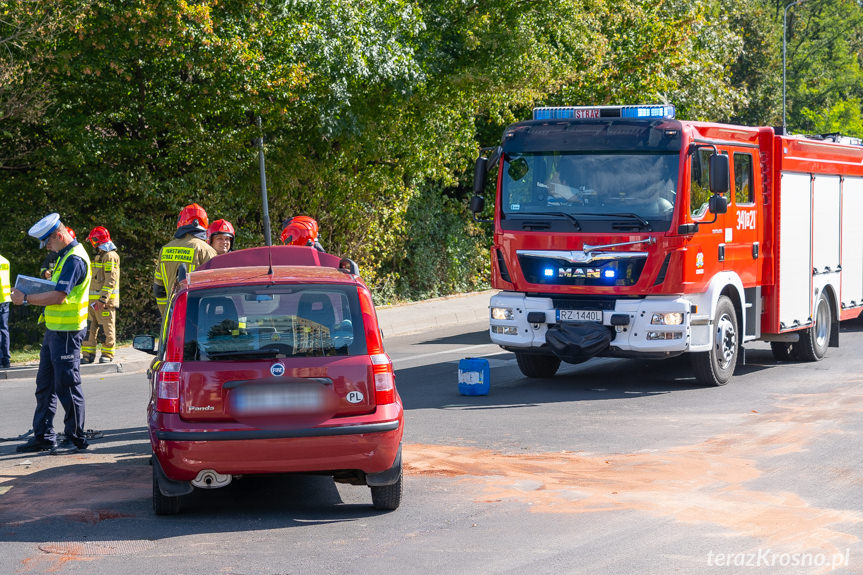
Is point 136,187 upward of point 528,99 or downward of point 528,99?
downward

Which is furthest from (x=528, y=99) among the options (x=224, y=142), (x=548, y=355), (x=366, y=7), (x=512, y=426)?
(x=512, y=426)

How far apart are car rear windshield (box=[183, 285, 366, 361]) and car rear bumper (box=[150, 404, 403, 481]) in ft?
1.55

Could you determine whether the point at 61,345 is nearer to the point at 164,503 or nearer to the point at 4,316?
the point at 164,503

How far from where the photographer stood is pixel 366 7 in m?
19.2

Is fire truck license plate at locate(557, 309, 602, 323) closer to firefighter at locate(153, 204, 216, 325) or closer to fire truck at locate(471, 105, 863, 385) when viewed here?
fire truck at locate(471, 105, 863, 385)

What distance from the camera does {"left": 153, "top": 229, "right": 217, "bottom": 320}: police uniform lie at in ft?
32.4

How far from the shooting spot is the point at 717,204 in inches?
461

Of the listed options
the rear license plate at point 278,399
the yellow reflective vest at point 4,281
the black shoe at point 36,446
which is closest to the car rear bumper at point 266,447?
the rear license plate at point 278,399

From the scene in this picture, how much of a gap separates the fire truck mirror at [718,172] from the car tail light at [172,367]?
22.3ft

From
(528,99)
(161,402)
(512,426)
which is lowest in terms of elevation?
(512,426)

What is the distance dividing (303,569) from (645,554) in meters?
1.82

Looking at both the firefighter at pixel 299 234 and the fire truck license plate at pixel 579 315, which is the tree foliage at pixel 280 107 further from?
the fire truck license plate at pixel 579 315

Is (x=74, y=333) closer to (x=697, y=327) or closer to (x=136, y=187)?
(x=697, y=327)

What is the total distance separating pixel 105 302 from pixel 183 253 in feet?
19.2
